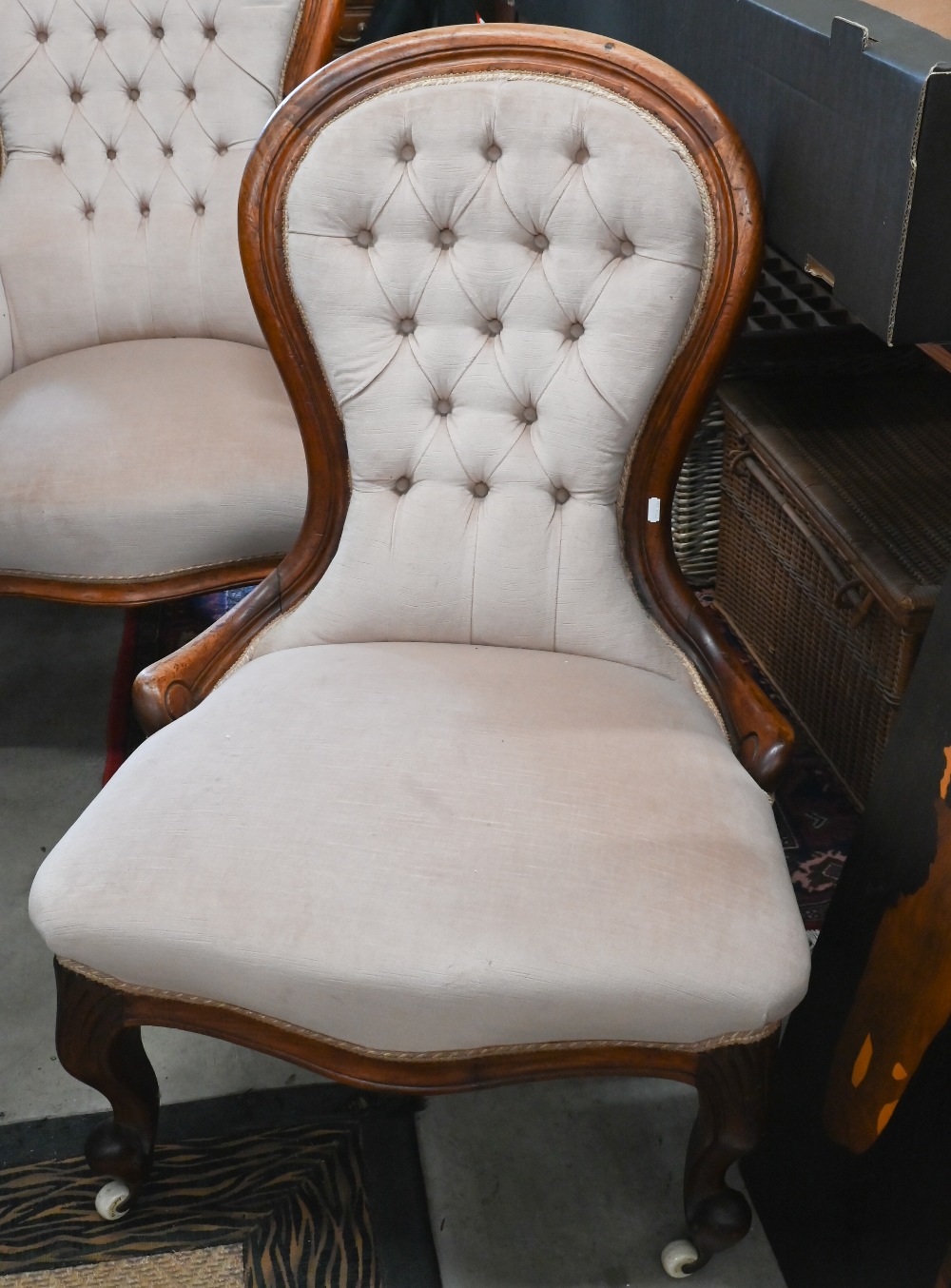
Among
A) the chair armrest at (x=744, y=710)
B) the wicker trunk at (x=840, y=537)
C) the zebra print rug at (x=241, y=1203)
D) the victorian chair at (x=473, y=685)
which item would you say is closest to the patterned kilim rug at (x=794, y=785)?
the wicker trunk at (x=840, y=537)

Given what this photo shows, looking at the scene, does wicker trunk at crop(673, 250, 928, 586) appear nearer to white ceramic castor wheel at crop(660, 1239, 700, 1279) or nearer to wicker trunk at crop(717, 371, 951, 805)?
wicker trunk at crop(717, 371, 951, 805)

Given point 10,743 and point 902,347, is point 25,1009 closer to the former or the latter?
point 10,743

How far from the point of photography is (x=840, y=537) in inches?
52.8

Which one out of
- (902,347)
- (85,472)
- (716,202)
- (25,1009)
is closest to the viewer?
(716,202)

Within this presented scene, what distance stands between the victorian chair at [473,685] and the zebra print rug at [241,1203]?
1.9 inches

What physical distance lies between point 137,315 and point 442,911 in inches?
46.1

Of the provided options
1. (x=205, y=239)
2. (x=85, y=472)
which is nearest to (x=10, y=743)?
(x=85, y=472)

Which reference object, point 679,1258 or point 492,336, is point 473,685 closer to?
point 492,336

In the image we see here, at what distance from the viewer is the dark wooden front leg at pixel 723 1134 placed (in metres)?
0.88

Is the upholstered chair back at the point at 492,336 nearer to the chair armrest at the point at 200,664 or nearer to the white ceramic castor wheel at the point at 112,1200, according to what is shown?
the chair armrest at the point at 200,664

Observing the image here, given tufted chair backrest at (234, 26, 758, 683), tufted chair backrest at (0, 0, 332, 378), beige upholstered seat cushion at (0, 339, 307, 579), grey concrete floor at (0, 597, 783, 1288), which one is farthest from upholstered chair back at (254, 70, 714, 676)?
tufted chair backrest at (0, 0, 332, 378)

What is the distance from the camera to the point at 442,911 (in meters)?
0.83

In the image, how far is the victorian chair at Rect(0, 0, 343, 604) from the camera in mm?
1389

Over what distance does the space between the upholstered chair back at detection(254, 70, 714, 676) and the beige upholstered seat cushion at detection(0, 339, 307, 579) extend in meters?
0.29
